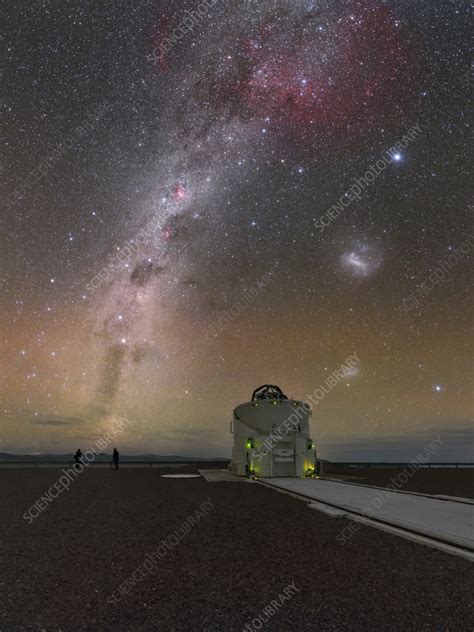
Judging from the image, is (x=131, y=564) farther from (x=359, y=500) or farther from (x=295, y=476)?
(x=295, y=476)

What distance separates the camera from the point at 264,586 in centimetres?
630

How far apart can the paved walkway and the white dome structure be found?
969 centimetres

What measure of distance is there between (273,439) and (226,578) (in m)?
22.4

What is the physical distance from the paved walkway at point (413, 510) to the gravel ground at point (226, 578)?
817mm

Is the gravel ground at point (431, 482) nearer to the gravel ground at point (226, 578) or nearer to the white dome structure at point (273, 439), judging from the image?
the white dome structure at point (273, 439)

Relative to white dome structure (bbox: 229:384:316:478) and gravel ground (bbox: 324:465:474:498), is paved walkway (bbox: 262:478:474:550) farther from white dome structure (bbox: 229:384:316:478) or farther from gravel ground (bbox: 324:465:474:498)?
white dome structure (bbox: 229:384:316:478)

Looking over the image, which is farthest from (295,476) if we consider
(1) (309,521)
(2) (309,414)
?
(1) (309,521)

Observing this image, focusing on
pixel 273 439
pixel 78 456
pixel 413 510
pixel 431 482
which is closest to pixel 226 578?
pixel 413 510

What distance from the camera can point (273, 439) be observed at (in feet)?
94.4

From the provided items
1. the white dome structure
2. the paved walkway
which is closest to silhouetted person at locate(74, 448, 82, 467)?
the white dome structure

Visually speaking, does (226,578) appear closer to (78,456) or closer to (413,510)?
(413,510)

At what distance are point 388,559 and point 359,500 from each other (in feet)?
25.9

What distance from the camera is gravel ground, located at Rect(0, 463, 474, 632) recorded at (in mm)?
5184

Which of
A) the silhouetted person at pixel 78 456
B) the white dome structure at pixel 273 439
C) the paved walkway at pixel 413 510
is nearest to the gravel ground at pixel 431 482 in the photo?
the white dome structure at pixel 273 439
